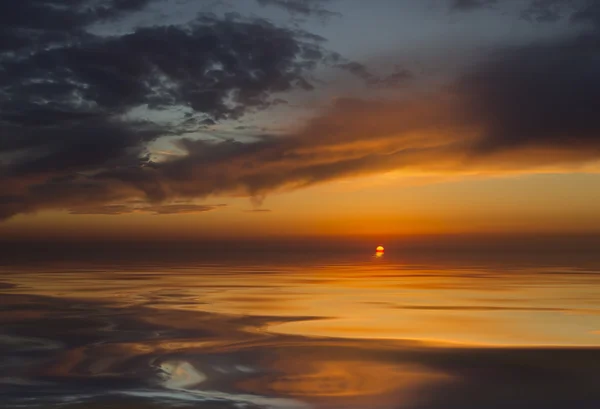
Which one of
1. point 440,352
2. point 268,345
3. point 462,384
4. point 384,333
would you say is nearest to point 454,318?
point 384,333

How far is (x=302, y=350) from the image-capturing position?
16.0m

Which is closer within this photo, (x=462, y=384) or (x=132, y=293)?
(x=462, y=384)

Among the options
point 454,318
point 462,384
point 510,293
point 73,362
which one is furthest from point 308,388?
point 510,293

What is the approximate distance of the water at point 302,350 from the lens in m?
11.8

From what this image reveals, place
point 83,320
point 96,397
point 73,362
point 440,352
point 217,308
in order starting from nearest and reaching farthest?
point 96,397
point 73,362
point 440,352
point 83,320
point 217,308

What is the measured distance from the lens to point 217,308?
24.2 m

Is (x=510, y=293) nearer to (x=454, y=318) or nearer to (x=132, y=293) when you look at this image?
(x=454, y=318)

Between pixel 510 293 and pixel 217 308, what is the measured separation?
42.8 ft

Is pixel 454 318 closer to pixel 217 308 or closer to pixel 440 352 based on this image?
pixel 440 352

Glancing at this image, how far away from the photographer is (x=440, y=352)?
15812 millimetres

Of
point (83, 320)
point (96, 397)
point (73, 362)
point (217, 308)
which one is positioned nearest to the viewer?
point (96, 397)

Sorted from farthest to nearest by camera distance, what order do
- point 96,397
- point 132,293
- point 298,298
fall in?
point 132,293, point 298,298, point 96,397

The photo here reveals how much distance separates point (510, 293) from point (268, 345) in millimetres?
15876

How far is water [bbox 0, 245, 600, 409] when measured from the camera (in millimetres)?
11812
